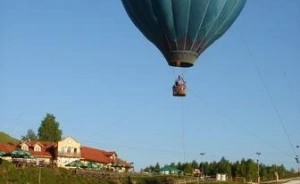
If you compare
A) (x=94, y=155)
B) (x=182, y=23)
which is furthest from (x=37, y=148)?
(x=182, y=23)

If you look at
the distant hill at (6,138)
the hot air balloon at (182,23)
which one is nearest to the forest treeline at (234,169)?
the distant hill at (6,138)

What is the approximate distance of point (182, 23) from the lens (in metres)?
29.0

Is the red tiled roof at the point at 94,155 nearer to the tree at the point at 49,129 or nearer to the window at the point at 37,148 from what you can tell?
the window at the point at 37,148

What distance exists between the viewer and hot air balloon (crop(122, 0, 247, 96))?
28.8 meters

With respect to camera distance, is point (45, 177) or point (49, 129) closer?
point (45, 177)

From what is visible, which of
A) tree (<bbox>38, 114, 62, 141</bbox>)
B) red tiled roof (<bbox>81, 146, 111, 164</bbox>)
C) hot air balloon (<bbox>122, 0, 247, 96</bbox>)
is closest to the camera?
hot air balloon (<bbox>122, 0, 247, 96</bbox>)

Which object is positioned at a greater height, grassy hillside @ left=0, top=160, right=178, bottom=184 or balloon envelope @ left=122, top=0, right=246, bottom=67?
balloon envelope @ left=122, top=0, right=246, bottom=67

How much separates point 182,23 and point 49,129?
87945mm

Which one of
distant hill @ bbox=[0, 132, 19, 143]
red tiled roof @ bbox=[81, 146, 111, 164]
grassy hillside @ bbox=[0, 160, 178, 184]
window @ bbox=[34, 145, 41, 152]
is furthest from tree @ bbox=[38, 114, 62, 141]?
grassy hillside @ bbox=[0, 160, 178, 184]

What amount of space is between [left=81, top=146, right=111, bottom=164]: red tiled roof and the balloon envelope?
60973 mm

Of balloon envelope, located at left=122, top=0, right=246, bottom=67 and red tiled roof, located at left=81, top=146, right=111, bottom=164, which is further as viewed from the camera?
red tiled roof, located at left=81, top=146, right=111, bottom=164

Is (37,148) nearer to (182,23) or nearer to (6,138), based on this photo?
(182,23)

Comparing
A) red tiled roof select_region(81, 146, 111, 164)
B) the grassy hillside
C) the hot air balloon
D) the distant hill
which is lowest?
the grassy hillside

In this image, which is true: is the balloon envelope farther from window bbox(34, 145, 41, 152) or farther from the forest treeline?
the forest treeline
